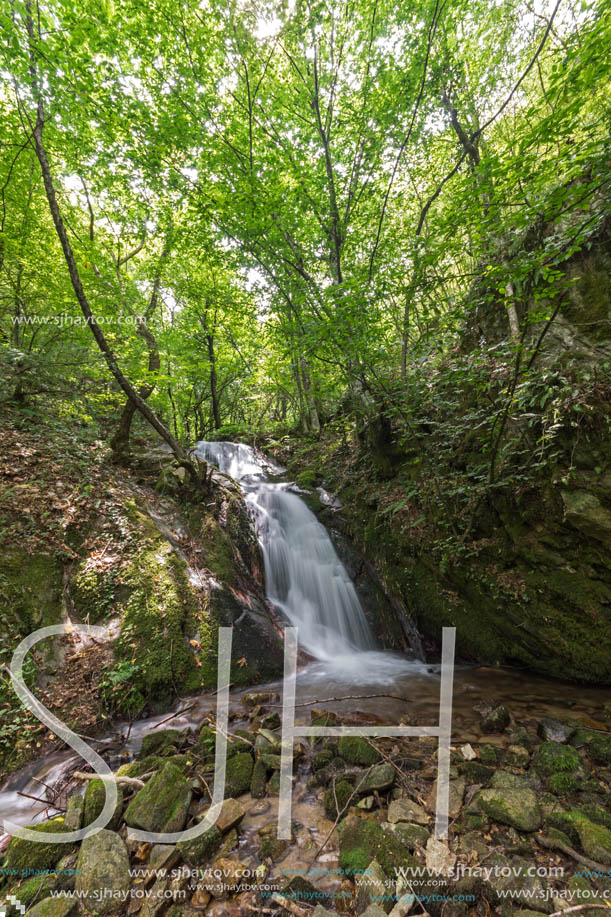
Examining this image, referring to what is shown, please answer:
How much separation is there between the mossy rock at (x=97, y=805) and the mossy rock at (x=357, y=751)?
5.40 ft

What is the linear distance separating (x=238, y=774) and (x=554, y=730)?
278 cm

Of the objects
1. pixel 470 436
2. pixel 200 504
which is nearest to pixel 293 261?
Answer: pixel 470 436

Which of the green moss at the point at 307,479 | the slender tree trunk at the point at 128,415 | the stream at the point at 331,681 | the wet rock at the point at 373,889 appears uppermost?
the slender tree trunk at the point at 128,415

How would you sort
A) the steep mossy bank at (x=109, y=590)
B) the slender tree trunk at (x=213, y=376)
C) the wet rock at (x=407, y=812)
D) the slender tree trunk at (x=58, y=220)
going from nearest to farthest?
the wet rock at (x=407, y=812) < the steep mossy bank at (x=109, y=590) < the slender tree trunk at (x=58, y=220) < the slender tree trunk at (x=213, y=376)

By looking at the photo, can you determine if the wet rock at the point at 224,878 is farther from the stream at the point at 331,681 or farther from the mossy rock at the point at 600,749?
the mossy rock at the point at 600,749

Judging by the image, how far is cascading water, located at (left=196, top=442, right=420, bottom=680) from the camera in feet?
19.4

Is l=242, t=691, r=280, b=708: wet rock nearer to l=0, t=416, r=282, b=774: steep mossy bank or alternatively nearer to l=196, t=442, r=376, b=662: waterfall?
l=0, t=416, r=282, b=774: steep mossy bank

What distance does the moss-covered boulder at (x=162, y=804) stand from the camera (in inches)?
85.7

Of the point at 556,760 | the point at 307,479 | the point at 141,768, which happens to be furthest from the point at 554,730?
the point at 307,479

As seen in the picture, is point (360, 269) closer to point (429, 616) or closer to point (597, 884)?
point (429, 616)

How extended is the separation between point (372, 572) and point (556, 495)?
3592mm

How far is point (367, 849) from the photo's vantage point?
6.32ft

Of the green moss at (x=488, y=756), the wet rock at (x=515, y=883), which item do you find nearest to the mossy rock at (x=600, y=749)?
the green moss at (x=488, y=756)

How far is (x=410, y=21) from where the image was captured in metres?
5.41
